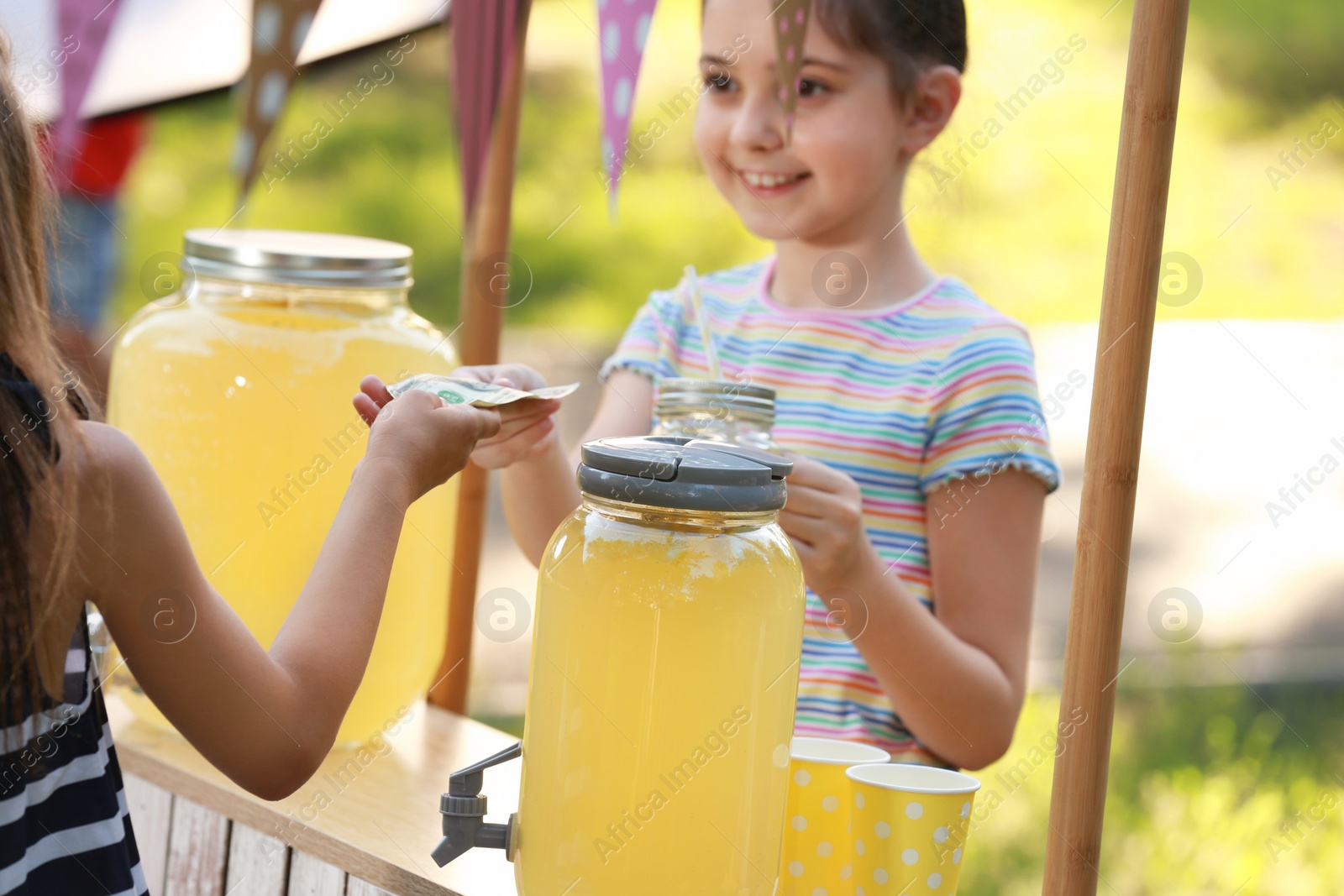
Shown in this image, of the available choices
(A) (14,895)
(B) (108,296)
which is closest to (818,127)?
(A) (14,895)

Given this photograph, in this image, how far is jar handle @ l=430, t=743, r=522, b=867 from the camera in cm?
61

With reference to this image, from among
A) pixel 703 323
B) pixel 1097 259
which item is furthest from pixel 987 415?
pixel 1097 259

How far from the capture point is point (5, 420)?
55cm

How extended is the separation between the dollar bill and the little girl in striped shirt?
110 millimetres

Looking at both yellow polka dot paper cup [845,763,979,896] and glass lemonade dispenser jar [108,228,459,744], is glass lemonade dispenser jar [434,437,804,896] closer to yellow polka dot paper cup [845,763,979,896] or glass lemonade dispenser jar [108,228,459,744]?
yellow polka dot paper cup [845,763,979,896]

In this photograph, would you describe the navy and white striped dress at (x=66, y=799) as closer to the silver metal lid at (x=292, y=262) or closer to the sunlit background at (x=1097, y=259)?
the silver metal lid at (x=292, y=262)

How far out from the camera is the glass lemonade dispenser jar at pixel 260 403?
87 cm

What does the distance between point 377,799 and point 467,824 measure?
21 centimetres

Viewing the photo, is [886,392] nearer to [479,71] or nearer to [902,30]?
[902,30]

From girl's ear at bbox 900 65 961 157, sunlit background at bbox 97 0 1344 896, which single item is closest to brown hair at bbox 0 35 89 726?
girl's ear at bbox 900 65 961 157

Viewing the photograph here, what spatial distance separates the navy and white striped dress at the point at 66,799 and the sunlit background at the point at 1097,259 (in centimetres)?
197

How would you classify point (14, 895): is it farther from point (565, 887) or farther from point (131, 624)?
point (565, 887)

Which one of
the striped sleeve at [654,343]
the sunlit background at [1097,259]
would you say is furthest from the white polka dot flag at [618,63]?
the sunlit background at [1097,259]

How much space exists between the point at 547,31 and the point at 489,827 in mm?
3823
